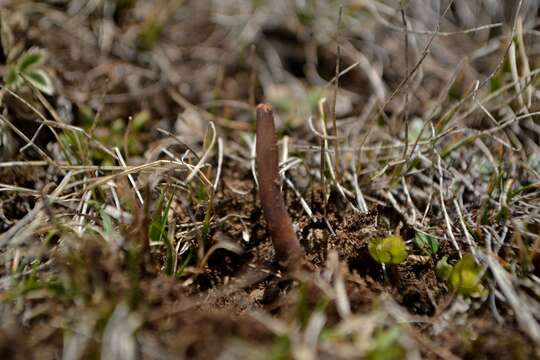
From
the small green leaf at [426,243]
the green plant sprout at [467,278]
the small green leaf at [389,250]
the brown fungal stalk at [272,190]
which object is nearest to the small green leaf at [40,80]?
the brown fungal stalk at [272,190]

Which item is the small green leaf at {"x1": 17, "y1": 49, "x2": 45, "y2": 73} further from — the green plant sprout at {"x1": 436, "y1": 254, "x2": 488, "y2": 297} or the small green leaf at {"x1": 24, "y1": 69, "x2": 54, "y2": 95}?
the green plant sprout at {"x1": 436, "y1": 254, "x2": 488, "y2": 297}

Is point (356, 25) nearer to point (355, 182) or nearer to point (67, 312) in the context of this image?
point (355, 182)

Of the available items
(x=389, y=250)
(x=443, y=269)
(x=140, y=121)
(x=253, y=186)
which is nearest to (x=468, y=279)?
(x=443, y=269)

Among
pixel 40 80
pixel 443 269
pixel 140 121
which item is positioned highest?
pixel 40 80

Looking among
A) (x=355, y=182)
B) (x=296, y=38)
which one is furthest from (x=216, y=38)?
(x=355, y=182)

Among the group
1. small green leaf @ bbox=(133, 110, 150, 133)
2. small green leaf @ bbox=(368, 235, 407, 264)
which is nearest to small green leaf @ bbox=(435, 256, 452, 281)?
small green leaf @ bbox=(368, 235, 407, 264)

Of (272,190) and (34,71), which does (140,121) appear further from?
(272,190)
